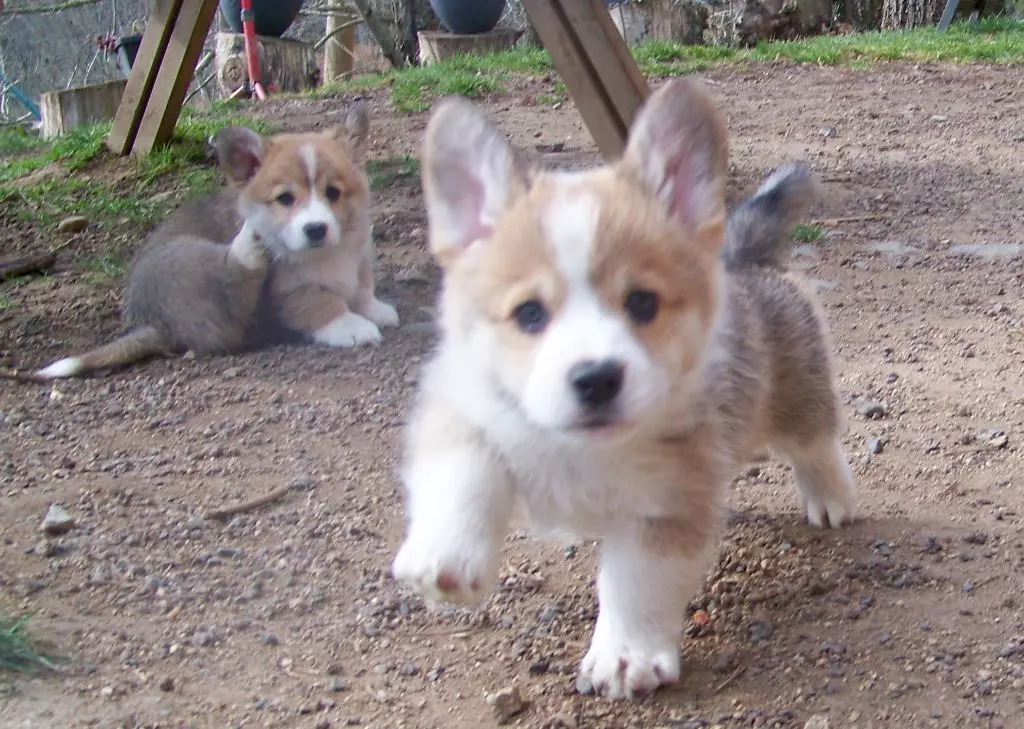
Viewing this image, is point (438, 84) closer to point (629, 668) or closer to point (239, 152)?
point (239, 152)

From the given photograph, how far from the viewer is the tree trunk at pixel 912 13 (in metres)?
14.6

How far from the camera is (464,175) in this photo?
2684 mm

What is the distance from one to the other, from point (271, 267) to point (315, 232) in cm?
40

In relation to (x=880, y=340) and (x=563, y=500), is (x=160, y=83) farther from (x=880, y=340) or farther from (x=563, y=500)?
(x=563, y=500)

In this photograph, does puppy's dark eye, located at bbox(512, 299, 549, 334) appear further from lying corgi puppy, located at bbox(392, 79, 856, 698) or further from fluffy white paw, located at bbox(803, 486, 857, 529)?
fluffy white paw, located at bbox(803, 486, 857, 529)

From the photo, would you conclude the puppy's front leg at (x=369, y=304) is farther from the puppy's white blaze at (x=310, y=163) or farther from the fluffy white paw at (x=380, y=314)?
the puppy's white blaze at (x=310, y=163)

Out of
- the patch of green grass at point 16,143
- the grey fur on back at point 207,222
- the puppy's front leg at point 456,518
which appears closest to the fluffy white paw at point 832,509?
the puppy's front leg at point 456,518

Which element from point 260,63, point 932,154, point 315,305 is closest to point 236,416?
point 315,305

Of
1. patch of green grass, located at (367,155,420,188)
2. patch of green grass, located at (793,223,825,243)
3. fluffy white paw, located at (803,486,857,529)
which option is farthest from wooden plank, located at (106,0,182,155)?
fluffy white paw, located at (803,486,857,529)

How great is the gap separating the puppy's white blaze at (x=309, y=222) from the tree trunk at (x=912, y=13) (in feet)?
36.7

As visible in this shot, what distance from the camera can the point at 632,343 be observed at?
2293 mm

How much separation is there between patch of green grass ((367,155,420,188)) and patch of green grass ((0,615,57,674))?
15.2 ft

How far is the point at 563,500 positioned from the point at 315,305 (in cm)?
306

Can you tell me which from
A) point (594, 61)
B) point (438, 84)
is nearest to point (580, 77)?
point (594, 61)
